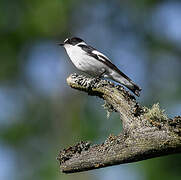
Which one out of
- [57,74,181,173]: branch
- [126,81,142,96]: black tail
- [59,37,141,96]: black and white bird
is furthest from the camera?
[59,37,141,96]: black and white bird

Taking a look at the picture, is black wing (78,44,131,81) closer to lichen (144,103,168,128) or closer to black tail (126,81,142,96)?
black tail (126,81,142,96)

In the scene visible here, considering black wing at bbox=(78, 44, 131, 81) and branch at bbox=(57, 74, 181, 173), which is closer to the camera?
branch at bbox=(57, 74, 181, 173)

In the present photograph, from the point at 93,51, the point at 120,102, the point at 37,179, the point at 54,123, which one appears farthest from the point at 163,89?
the point at 120,102

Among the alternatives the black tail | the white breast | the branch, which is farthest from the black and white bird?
the branch

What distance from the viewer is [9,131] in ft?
54.1

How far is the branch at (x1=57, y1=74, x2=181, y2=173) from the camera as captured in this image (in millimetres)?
4379

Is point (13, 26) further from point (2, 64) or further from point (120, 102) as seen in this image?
point (120, 102)

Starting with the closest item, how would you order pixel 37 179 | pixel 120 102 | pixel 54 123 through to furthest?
pixel 120 102, pixel 37 179, pixel 54 123

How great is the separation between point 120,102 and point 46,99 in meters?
11.6

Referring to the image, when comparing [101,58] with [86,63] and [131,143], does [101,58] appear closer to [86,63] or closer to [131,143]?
[86,63]

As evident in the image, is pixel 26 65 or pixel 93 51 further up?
pixel 26 65

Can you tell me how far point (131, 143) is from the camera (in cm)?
447

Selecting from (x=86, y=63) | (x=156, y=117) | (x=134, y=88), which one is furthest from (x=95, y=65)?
(x=156, y=117)

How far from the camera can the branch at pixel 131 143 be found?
4.38 m
